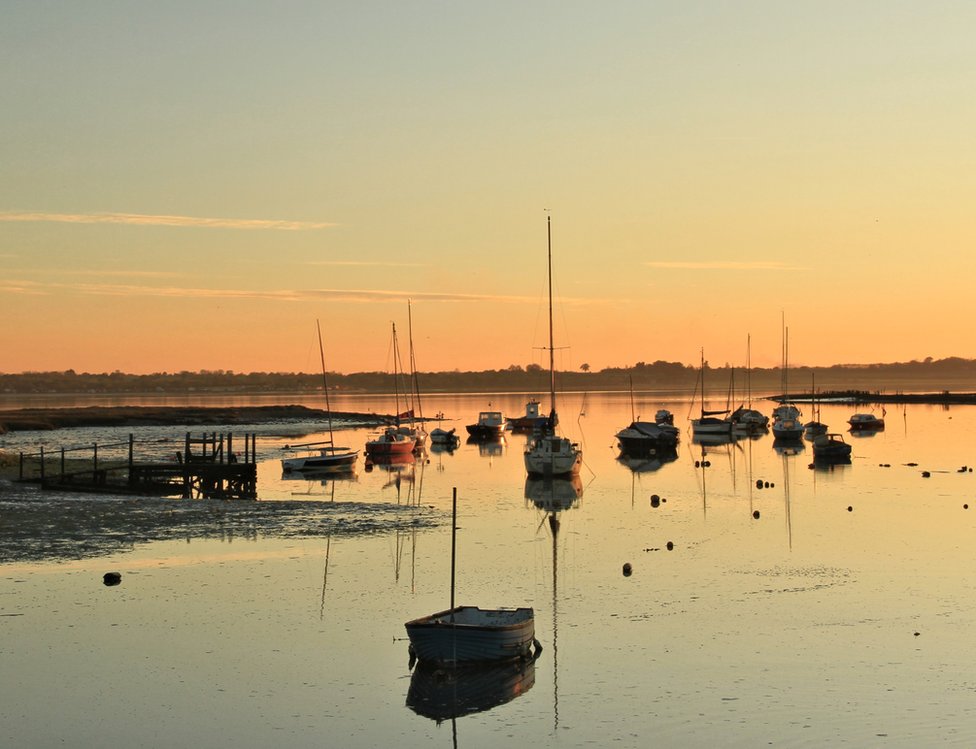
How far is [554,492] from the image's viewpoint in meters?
58.7

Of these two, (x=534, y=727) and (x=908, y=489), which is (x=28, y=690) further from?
(x=908, y=489)

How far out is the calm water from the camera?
20.9 m

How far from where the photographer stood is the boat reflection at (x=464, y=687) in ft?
71.6

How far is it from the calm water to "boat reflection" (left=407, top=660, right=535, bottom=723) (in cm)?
18

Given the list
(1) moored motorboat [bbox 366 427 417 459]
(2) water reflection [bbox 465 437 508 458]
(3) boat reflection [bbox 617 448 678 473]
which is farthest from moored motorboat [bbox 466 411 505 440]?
(1) moored motorboat [bbox 366 427 417 459]

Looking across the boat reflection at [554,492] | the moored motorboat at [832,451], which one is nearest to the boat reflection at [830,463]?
the moored motorboat at [832,451]

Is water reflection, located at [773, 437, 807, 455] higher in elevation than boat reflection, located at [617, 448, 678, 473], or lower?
higher

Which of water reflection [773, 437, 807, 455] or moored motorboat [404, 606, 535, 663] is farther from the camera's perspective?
water reflection [773, 437, 807, 455]

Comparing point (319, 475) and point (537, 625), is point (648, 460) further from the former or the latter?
point (537, 625)

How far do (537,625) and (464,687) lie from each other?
4906mm

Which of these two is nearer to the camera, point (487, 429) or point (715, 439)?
point (715, 439)

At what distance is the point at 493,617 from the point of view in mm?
25562

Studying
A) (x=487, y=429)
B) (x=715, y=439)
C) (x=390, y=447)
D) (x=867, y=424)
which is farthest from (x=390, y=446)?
(x=867, y=424)

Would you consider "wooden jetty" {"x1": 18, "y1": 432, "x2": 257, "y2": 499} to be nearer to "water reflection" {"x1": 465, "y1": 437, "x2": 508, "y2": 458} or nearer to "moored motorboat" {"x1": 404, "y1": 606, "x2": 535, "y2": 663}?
"moored motorboat" {"x1": 404, "y1": 606, "x2": 535, "y2": 663}
